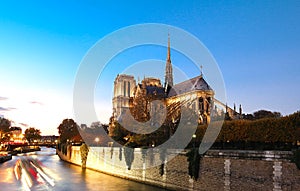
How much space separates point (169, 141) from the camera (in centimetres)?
2506

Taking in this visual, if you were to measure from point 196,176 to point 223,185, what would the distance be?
2.23 m

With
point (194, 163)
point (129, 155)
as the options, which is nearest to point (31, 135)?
point (129, 155)

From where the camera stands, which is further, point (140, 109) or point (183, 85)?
point (183, 85)

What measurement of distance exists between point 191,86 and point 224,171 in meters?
54.4

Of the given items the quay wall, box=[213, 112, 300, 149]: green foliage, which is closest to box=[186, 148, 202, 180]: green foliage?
the quay wall

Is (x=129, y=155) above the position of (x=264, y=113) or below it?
below

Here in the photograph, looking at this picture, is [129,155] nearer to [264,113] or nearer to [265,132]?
[265,132]

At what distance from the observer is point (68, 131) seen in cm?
6931

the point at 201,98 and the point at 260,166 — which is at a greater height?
the point at 201,98

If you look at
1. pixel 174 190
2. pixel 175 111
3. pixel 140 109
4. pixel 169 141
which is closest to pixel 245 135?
pixel 174 190

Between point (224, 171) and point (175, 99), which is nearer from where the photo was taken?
point (224, 171)

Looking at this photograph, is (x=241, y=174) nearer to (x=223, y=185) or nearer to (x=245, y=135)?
(x=223, y=185)

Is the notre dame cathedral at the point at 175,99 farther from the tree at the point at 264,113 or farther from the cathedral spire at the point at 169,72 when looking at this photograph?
the tree at the point at 264,113

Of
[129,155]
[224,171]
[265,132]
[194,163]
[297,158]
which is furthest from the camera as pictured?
[129,155]
